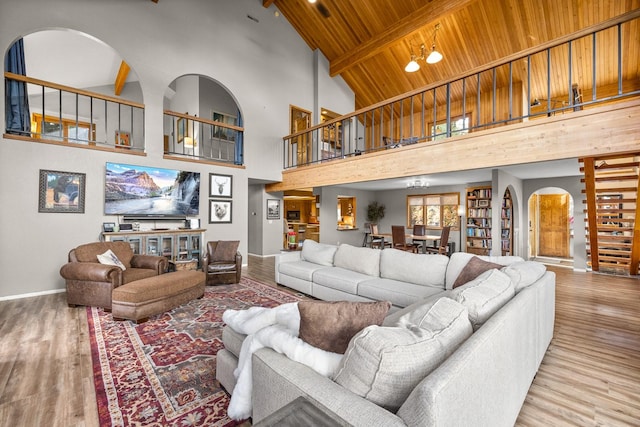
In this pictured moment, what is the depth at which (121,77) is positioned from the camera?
8.02 meters

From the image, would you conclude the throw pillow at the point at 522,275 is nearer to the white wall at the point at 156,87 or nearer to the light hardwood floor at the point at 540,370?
the light hardwood floor at the point at 540,370

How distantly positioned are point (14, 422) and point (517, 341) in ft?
9.74

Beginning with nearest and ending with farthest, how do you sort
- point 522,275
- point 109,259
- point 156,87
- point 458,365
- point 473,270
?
point 458,365 → point 522,275 → point 473,270 → point 109,259 → point 156,87

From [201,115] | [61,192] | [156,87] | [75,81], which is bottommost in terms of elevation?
[61,192]

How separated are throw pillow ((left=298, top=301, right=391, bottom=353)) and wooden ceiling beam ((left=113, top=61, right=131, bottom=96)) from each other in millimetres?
8968

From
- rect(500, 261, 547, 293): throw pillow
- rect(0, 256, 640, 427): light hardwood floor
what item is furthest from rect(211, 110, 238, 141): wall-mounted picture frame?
rect(500, 261, 547, 293): throw pillow

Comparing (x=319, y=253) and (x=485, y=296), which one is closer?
(x=485, y=296)

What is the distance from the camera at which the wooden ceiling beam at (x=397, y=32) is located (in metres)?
5.89

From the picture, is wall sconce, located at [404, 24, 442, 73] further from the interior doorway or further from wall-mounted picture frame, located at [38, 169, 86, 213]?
wall-mounted picture frame, located at [38, 169, 86, 213]

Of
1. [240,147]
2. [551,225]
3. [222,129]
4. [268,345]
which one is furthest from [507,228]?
[222,129]

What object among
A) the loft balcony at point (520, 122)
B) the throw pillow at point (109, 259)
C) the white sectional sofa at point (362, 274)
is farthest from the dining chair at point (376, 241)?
the throw pillow at point (109, 259)

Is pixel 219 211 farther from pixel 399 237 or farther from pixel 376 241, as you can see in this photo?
pixel 376 241

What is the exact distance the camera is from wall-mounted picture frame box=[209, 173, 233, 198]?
254 inches

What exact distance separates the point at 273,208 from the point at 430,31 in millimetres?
6147
